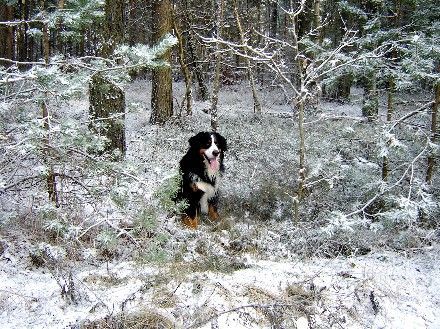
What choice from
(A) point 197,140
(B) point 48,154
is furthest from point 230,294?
(A) point 197,140

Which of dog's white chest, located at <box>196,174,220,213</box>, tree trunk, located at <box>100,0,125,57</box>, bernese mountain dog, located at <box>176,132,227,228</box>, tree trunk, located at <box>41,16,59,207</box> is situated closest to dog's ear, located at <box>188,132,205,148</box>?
bernese mountain dog, located at <box>176,132,227,228</box>

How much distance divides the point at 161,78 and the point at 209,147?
5.27 meters

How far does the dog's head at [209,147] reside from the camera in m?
7.24

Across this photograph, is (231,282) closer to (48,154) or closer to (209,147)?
(48,154)

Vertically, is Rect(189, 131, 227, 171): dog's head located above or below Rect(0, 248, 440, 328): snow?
above

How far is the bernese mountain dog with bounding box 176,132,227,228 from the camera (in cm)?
729

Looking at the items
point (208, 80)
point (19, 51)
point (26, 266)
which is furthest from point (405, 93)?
point (19, 51)

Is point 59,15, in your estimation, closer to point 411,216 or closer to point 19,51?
point 411,216

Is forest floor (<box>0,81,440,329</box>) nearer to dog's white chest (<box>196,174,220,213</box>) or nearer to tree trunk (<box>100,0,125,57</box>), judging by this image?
dog's white chest (<box>196,174,220,213</box>)

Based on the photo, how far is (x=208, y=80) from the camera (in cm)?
2288

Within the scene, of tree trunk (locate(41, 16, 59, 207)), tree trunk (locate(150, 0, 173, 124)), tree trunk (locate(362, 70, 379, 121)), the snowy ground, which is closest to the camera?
the snowy ground

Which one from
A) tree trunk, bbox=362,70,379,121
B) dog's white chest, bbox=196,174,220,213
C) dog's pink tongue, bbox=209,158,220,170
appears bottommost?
dog's white chest, bbox=196,174,220,213

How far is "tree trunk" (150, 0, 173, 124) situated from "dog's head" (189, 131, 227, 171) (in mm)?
4773

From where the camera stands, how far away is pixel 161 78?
11.9m
